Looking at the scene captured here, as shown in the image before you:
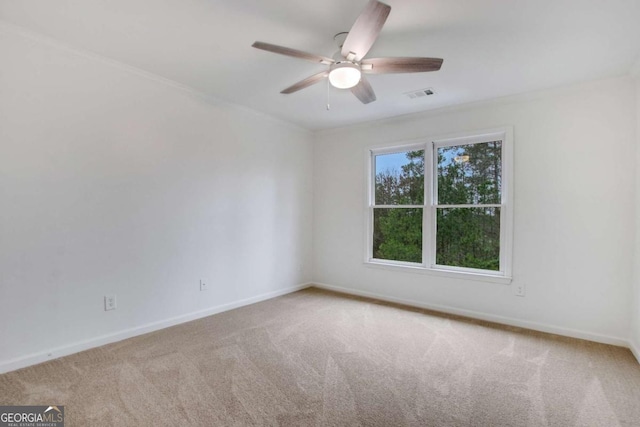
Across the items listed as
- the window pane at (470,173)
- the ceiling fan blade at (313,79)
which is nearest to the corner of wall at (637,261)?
the window pane at (470,173)

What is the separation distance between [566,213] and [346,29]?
279cm

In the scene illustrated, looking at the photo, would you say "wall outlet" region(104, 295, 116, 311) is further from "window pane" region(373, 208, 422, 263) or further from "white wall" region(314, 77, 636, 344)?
"white wall" region(314, 77, 636, 344)

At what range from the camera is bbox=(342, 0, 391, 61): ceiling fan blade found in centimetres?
165

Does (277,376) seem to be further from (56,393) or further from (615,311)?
(615,311)

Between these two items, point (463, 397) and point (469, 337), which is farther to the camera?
point (469, 337)

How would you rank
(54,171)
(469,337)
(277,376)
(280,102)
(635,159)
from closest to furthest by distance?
1. (277,376)
2. (54,171)
3. (635,159)
4. (469,337)
5. (280,102)

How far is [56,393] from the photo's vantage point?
2037 mm

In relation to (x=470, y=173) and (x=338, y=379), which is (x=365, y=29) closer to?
(x=338, y=379)

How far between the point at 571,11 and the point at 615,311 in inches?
105

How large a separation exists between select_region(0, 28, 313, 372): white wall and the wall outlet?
0.14 feet

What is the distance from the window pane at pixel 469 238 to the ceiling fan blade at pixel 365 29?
2.53m

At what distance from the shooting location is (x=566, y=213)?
10.4 feet

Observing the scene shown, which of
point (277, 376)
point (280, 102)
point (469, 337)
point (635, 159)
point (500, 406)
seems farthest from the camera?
point (280, 102)

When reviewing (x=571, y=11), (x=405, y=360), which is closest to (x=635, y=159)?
(x=571, y=11)
